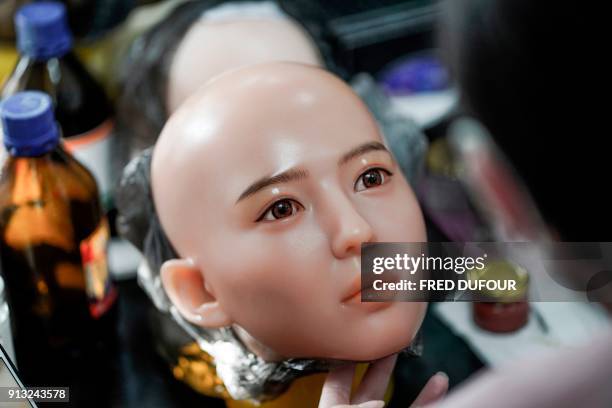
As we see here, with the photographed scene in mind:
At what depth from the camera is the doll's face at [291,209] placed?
648 mm

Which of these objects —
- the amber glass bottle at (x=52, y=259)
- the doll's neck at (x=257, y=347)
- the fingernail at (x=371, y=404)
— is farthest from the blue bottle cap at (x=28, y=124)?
the fingernail at (x=371, y=404)

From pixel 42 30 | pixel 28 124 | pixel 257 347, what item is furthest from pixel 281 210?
pixel 42 30

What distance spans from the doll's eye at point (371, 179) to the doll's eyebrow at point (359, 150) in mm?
15

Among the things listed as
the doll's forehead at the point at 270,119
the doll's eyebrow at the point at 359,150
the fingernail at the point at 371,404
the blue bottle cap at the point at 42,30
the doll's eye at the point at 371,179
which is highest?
the doll's forehead at the point at 270,119

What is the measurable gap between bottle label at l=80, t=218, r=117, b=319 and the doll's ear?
16cm

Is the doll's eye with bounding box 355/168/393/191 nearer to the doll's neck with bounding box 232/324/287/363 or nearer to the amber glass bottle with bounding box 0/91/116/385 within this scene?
the doll's neck with bounding box 232/324/287/363

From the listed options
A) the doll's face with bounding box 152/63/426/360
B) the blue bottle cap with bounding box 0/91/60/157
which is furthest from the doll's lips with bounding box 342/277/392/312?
the blue bottle cap with bounding box 0/91/60/157

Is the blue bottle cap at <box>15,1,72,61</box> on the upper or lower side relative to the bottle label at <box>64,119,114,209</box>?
upper

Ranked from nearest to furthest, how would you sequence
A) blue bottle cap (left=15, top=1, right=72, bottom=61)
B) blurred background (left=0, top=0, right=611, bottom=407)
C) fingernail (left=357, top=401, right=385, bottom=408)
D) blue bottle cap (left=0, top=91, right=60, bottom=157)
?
1. blurred background (left=0, top=0, right=611, bottom=407)
2. fingernail (left=357, top=401, right=385, bottom=408)
3. blue bottle cap (left=0, top=91, right=60, bottom=157)
4. blue bottle cap (left=15, top=1, right=72, bottom=61)

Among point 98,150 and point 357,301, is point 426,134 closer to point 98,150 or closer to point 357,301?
point 98,150

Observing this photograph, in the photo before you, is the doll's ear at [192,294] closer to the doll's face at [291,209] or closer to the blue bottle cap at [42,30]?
the doll's face at [291,209]

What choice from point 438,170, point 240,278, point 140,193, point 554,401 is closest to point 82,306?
point 140,193

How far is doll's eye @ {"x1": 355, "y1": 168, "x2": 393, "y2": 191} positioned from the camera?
671 mm

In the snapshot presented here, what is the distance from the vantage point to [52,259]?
2.77 ft
